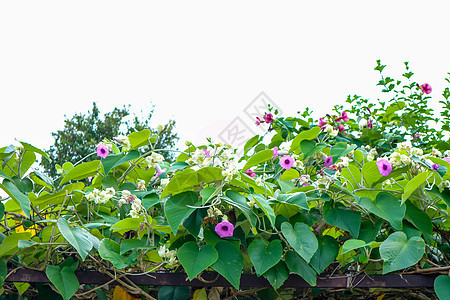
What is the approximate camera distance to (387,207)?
1.14 meters

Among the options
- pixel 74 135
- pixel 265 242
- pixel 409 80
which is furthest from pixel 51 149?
pixel 265 242

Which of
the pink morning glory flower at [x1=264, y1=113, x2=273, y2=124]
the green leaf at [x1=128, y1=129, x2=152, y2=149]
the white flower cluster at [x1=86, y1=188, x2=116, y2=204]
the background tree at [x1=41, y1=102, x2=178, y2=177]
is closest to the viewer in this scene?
the white flower cluster at [x1=86, y1=188, x2=116, y2=204]

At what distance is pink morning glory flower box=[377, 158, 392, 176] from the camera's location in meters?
1.18

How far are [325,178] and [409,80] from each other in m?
2.23

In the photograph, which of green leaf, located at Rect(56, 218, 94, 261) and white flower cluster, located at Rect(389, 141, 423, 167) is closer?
green leaf, located at Rect(56, 218, 94, 261)

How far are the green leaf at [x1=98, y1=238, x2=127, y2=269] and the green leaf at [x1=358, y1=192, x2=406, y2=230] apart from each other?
0.70m

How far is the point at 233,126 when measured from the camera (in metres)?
7.61

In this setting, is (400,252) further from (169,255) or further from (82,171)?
(82,171)

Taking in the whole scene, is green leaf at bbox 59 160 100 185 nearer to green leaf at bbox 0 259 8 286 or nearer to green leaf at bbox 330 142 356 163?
green leaf at bbox 0 259 8 286

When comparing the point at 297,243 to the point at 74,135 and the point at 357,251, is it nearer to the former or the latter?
the point at 357,251

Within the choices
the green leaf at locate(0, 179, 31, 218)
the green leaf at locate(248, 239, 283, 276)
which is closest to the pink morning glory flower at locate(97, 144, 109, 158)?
the green leaf at locate(0, 179, 31, 218)

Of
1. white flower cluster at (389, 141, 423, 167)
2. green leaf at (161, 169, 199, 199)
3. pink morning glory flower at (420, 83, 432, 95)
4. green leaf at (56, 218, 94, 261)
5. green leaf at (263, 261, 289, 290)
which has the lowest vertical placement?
pink morning glory flower at (420, 83, 432, 95)

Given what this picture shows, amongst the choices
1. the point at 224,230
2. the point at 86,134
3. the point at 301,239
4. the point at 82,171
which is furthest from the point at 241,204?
the point at 86,134

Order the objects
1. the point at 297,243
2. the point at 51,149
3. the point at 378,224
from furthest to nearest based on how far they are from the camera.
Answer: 1. the point at 51,149
2. the point at 378,224
3. the point at 297,243
